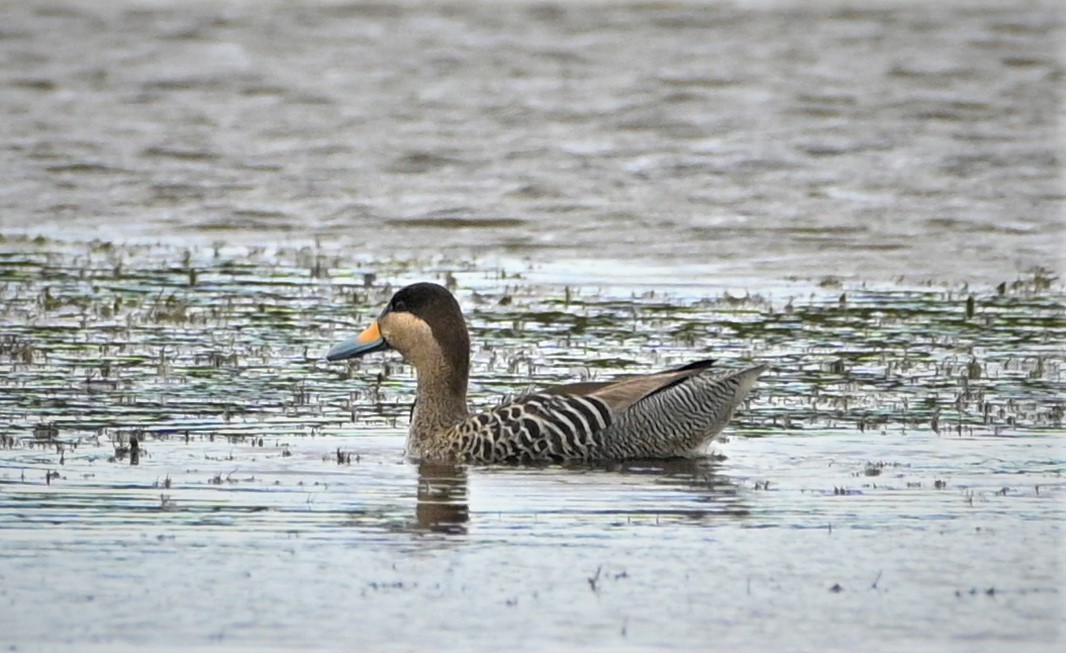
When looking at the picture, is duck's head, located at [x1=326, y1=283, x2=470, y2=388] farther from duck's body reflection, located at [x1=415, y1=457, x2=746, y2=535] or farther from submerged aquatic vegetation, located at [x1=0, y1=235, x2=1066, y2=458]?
duck's body reflection, located at [x1=415, y1=457, x2=746, y2=535]

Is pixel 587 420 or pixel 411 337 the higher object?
pixel 411 337

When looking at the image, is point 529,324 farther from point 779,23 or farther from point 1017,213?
point 779,23

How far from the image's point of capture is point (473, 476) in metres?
10.4

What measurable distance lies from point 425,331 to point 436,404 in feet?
2.06

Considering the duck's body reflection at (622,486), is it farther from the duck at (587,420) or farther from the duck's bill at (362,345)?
the duck's bill at (362,345)

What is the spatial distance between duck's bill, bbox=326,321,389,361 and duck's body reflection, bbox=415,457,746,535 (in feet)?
4.35

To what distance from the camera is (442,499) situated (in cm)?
966

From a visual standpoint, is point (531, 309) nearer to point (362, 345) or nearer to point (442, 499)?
point (362, 345)

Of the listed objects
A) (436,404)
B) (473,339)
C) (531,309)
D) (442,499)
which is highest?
(531,309)

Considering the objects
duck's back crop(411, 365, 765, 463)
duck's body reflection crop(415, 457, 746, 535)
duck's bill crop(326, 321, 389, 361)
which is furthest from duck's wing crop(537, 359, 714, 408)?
duck's bill crop(326, 321, 389, 361)

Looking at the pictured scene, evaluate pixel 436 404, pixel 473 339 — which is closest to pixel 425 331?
pixel 436 404

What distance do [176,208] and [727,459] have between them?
12.8m

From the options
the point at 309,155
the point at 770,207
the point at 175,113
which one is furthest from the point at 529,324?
the point at 175,113

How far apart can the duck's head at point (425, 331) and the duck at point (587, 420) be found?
0.14m
